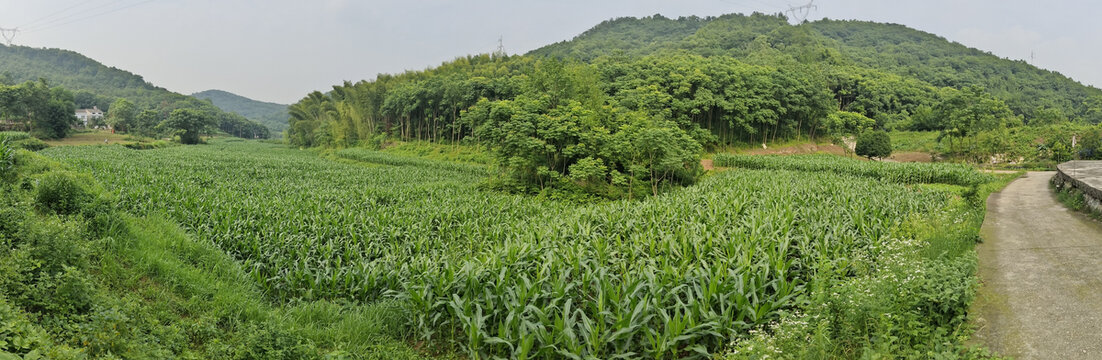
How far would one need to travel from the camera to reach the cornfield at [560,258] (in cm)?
489

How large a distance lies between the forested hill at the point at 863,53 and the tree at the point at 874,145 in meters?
25.9

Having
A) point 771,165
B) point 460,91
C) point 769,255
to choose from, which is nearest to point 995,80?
point 771,165

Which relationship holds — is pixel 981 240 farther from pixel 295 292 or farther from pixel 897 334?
pixel 295 292

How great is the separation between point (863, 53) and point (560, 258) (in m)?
115

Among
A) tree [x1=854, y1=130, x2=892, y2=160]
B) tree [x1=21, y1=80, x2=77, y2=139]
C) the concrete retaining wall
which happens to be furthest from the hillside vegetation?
tree [x1=21, y1=80, x2=77, y2=139]

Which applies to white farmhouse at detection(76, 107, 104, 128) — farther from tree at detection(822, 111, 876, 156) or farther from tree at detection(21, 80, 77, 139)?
tree at detection(822, 111, 876, 156)

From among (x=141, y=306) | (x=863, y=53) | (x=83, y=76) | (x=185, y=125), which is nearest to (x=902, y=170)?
(x=141, y=306)

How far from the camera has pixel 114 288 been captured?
562 centimetres

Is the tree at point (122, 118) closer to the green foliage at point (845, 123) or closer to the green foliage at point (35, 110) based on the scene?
the green foliage at point (35, 110)

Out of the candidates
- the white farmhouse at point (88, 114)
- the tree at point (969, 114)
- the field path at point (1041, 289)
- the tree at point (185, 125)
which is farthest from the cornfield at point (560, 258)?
the white farmhouse at point (88, 114)

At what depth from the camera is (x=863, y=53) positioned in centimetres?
9644

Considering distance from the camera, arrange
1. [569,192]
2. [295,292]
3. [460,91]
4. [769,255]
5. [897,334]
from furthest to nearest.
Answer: [460,91] → [569,192] → [295,292] → [769,255] → [897,334]

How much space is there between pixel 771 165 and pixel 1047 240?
22004 mm

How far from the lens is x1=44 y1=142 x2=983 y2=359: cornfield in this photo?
4.89 metres
